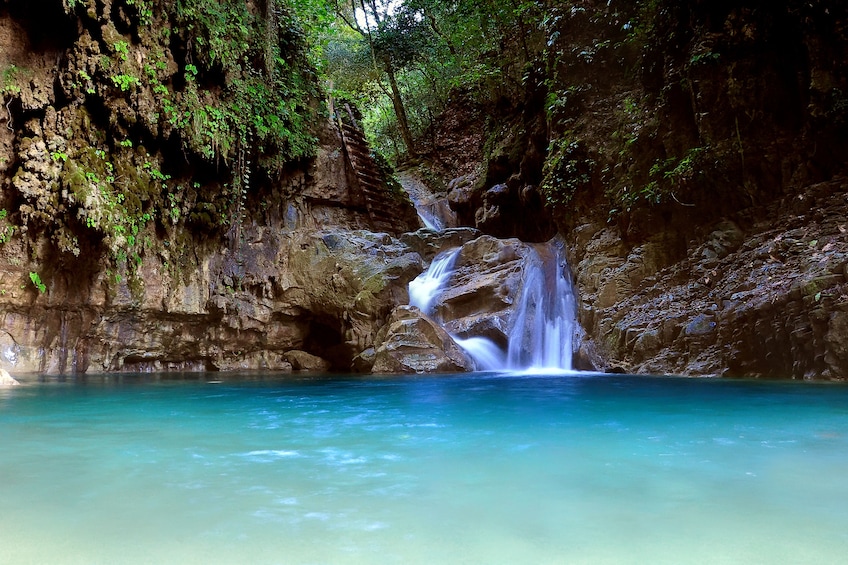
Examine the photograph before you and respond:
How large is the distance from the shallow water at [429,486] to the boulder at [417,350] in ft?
18.0

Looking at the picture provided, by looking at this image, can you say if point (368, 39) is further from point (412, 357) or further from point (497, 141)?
point (412, 357)

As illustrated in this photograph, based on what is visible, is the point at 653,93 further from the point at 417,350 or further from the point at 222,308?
the point at 222,308

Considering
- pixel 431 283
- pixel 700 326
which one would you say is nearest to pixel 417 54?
pixel 431 283

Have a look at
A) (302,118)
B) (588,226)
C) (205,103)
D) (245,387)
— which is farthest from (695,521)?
(302,118)

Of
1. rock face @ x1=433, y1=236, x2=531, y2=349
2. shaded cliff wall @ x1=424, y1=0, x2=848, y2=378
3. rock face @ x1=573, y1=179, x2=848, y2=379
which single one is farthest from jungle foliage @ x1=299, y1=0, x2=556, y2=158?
rock face @ x1=573, y1=179, x2=848, y2=379

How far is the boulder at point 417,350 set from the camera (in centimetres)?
1041

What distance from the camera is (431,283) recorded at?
13695mm

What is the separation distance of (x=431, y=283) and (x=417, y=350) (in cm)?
337

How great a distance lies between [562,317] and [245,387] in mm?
7137

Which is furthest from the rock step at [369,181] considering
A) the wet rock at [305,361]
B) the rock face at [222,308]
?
the wet rock at [305,361]

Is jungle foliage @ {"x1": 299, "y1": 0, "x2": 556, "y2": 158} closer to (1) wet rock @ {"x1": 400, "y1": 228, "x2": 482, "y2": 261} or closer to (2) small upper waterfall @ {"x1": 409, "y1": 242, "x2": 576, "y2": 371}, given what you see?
(1) wet rock @ {"x1": 400, "y1": 228, "x2": 482, "y2": 261}

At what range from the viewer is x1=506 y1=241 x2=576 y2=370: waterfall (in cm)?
1141

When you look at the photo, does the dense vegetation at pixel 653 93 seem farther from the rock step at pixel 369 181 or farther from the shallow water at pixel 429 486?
the shallow water at pixel 429 486

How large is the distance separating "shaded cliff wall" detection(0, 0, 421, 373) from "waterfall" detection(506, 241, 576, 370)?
9.47ft
